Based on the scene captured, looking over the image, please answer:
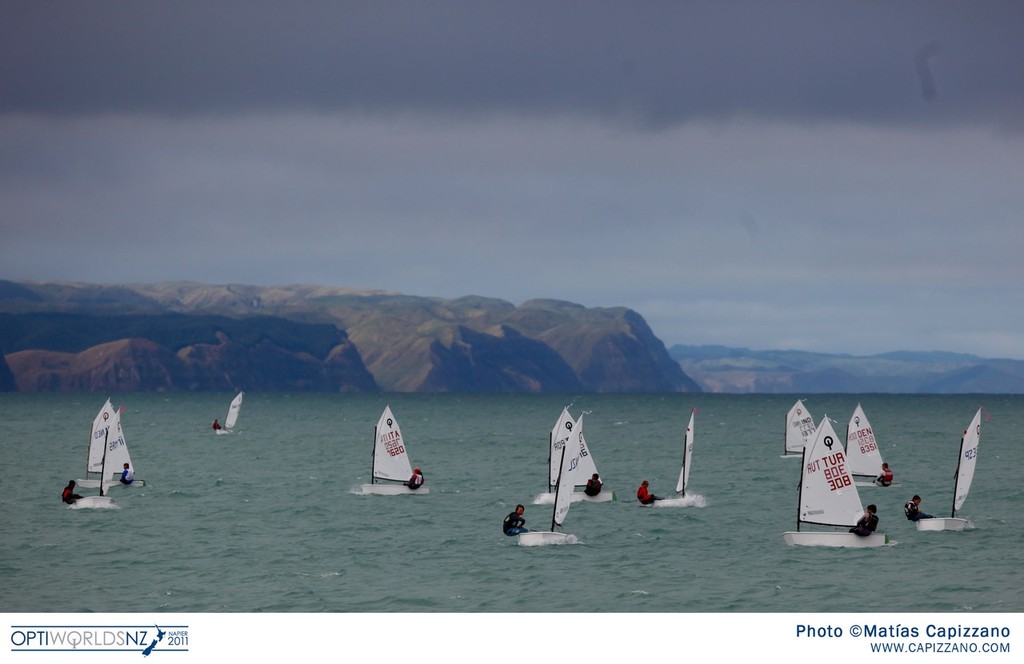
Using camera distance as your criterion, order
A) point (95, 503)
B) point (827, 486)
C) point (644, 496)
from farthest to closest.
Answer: point (95, 503)
point (644, 496)
point (827, 486)

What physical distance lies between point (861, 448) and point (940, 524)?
24694 mm

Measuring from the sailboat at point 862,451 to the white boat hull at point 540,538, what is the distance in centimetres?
3228

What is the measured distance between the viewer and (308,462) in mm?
108188

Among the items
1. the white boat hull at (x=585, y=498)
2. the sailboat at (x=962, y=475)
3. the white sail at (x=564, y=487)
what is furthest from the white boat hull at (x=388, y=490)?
the sailboat at (x=962, y=475)

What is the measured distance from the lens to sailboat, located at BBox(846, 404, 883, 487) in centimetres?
8106

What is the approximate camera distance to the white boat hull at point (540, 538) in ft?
177

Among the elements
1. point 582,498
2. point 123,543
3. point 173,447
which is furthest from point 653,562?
point 173,447

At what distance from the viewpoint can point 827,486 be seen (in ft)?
173

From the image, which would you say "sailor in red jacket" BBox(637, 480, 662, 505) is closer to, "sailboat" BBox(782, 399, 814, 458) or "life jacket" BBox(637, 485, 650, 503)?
"life jacket" BBox(637, 485, 650, 503)

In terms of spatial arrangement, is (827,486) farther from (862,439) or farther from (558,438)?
(862,439)
